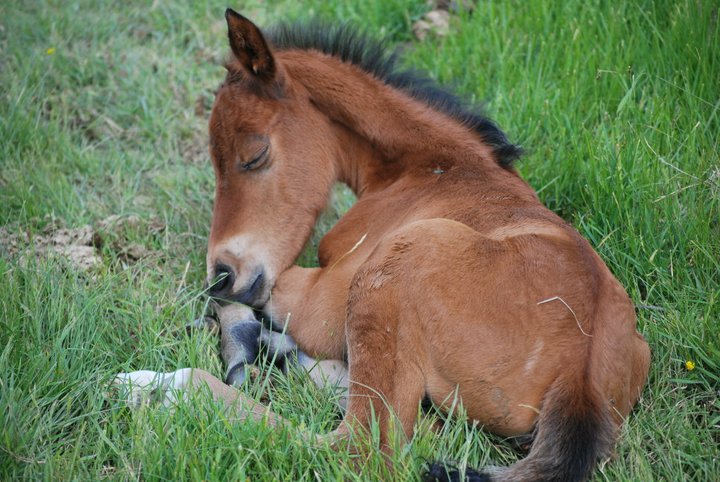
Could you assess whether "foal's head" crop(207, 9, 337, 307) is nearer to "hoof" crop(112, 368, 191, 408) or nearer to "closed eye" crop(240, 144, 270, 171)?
"closed eye" crop(240, 144, 270, 171)

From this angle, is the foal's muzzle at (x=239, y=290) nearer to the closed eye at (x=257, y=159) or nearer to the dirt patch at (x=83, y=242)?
the closed eye at (x=257, y=159)

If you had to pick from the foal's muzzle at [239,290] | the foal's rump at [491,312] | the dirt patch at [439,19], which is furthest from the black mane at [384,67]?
the dirt patch at [439,19]

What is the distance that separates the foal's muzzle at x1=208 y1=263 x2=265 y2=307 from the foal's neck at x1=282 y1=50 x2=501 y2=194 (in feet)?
2.66

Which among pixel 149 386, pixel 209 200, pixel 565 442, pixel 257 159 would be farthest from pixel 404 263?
pixel 209 200

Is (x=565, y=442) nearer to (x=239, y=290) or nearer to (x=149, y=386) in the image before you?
(x=149, y=386)

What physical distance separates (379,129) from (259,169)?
0.71m

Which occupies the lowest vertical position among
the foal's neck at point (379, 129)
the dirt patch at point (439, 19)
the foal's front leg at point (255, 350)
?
the foal's front leg at point (255, 350)

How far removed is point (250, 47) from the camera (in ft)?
13.2

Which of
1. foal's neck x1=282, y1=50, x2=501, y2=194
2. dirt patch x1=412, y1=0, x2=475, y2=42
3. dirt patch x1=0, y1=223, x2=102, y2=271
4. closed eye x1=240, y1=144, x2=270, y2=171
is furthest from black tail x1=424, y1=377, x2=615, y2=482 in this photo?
dirt patch x1=412, y1=0, x2=475, y2=42

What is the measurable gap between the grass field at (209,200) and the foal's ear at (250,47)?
1214 millimetres

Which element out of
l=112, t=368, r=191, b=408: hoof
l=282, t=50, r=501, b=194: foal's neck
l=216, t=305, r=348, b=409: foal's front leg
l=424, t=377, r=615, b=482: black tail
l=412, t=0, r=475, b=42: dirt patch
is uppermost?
l=282, t=50, r=501, b=194: foal's neck

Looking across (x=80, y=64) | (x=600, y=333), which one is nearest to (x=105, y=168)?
(x=80, y=64)

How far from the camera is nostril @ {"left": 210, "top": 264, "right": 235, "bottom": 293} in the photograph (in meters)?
4.02

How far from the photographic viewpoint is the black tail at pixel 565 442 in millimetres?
2635
